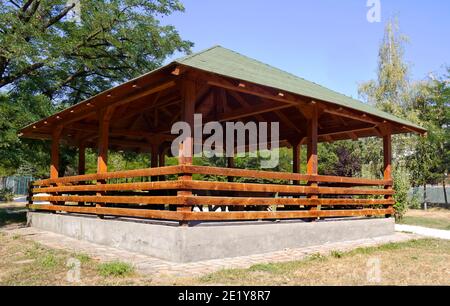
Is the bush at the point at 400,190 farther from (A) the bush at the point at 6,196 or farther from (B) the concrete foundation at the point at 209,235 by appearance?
(A) the bush at the point at 6,196

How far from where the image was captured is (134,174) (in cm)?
841

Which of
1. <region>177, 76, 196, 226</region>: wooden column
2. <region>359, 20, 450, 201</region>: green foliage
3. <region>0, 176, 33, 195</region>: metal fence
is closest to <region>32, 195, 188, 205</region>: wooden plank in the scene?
<region>177, 76, 196, 226</region>: wooden column

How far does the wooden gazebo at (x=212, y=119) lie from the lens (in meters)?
7.29

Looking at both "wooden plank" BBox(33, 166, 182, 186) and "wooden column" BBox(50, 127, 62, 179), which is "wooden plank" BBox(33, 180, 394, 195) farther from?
"wooden column" BBox(50, 127, 62, 179)

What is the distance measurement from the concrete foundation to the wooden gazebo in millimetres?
211

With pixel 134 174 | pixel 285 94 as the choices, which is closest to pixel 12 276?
pixel 134 174

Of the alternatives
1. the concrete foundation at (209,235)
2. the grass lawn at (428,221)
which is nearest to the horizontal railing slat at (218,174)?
the concrete foundation at (209,235)

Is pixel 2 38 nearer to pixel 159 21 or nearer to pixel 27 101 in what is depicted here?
pixel 27 101

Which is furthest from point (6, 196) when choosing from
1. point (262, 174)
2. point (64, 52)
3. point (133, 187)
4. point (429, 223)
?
point (262, 174)

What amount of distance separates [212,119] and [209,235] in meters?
5.65

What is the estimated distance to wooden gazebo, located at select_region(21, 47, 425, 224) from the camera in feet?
23.9

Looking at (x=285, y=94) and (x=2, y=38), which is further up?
(x=2, y=38)

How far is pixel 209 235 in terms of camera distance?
278 inches

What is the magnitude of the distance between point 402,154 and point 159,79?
24.0 m
